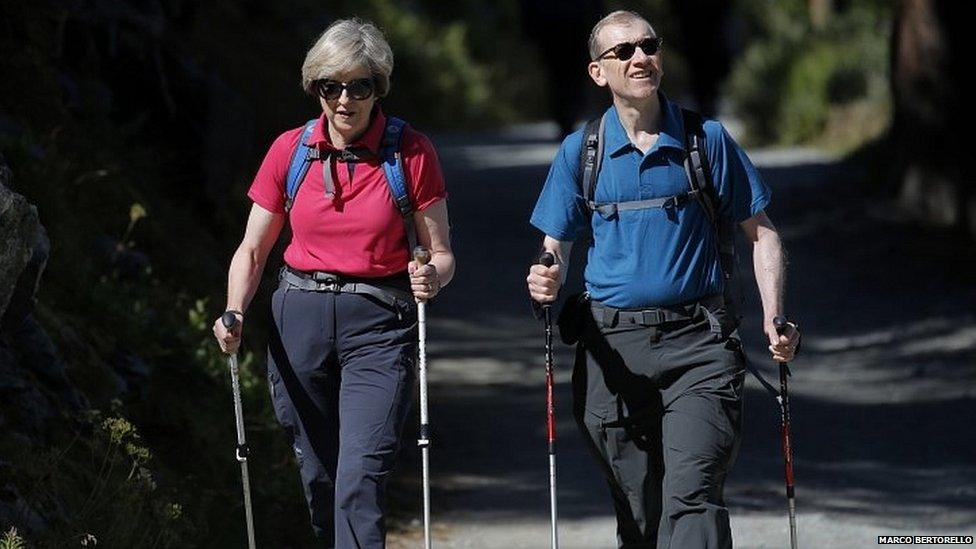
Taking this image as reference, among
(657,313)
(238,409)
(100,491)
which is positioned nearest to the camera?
(657,313)

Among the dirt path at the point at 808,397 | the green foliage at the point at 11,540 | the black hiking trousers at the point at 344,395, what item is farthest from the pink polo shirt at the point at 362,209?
the dirt path at the point at 808,397

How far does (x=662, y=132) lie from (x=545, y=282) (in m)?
0.60

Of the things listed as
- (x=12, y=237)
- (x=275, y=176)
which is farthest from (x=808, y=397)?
(x=12, y=237)

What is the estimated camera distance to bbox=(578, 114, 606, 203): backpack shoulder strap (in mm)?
6551

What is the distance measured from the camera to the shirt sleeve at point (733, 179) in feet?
21.4

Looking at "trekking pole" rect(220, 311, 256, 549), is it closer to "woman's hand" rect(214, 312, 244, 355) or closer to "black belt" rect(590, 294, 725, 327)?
"woman's hand" rect(214, 312, 244, 355)

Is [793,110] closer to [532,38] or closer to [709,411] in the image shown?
[532,38]

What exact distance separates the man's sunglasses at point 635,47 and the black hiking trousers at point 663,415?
2.64 ft

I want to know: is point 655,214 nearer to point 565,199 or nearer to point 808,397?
point 565,199

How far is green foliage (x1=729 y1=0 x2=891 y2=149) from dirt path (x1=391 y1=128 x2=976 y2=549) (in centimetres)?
660

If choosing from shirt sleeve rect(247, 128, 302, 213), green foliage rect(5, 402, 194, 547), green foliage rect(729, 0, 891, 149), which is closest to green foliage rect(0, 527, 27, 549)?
green foliage rect(5, 402, 194, 547)

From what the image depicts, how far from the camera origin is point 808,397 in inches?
483

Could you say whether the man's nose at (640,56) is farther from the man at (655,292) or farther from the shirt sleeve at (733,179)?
the shirt sleeve at (733,179)

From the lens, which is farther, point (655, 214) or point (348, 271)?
point (348, 271)
